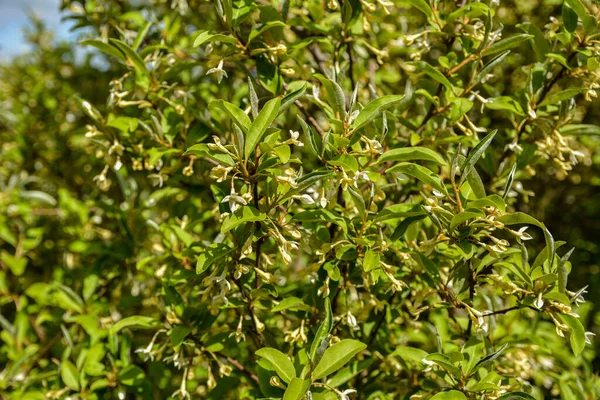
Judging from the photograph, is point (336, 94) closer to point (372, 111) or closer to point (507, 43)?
point (372, 111)

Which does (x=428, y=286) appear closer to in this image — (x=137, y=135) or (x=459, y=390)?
(x=459, y=390)

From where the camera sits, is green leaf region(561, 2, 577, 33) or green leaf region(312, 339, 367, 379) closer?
green leaf region(312, 339, 367, 379)

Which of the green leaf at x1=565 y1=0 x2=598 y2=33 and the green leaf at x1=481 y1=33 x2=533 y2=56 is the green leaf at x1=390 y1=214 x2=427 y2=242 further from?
the green leaf at x1=565 y1=0 x2=598 y2=33

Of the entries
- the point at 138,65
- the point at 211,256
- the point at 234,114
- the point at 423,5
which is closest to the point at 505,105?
the point at 423,5

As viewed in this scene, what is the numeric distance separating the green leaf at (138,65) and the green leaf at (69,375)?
0.96 metres

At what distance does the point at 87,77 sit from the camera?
3.19 metres

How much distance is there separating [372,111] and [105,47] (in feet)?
2.74

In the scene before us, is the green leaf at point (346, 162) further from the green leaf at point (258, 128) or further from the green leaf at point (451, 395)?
the green leaf at point (451, 395)

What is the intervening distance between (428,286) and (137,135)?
0.98 meters

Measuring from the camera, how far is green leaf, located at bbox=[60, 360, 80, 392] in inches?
68.3

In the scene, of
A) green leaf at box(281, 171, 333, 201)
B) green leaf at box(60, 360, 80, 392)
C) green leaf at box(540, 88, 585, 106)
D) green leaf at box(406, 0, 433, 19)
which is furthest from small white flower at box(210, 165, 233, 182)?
green leaf at box(60, 360, 80, 392)

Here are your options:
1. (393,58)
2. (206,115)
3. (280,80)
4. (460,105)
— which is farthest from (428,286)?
(393,58)

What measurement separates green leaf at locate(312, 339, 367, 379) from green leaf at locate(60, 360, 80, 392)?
962 millimetres

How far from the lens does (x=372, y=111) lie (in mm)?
1219
